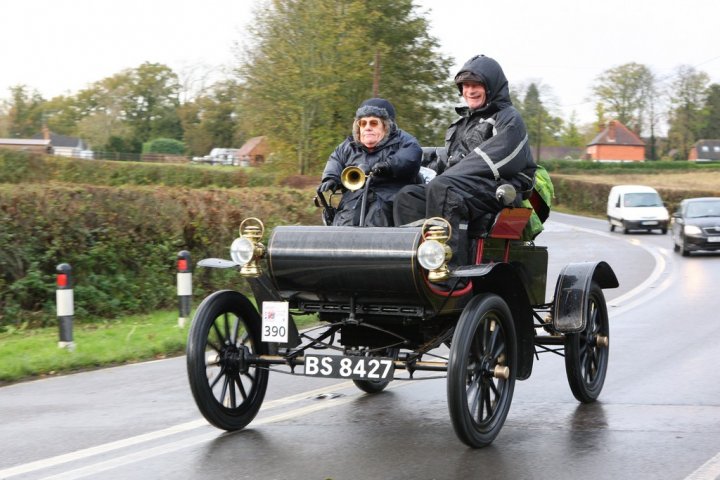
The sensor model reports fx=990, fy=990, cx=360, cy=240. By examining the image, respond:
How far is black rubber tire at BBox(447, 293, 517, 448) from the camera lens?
216 inches

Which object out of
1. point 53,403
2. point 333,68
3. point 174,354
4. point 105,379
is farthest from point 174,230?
point 333,68

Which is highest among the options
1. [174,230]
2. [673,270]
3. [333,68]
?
[333,68]

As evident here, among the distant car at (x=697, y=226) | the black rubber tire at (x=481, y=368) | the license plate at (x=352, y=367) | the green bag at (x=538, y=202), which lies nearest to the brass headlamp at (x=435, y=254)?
the black rubber tire at (x=481, y=368)

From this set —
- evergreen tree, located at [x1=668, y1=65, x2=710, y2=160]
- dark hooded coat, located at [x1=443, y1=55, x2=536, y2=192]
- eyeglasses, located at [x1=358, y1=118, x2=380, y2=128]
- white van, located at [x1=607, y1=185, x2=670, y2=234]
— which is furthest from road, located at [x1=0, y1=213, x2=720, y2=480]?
evergreen tree, located at [x1=668, y1=65, x2=710, y2=160]

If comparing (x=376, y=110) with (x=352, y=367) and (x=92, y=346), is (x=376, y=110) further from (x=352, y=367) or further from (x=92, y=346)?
(x=92, y=346)

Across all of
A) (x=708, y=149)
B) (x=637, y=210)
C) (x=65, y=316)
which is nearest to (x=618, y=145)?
(x=708, y=149)

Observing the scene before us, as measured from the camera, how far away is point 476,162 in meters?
6.32

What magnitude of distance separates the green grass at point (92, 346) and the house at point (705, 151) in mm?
116977

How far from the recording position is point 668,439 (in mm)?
6047

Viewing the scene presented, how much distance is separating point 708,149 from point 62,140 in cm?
8030

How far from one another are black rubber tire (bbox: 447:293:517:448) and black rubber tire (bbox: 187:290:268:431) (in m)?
1.47

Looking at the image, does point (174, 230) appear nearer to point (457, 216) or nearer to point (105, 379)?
point (105, 379)

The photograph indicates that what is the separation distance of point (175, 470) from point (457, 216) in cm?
225

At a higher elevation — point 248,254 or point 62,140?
point 62,140
